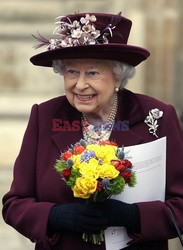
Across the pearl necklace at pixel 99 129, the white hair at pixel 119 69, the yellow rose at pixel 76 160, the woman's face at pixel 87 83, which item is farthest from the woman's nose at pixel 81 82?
the yellow rose at pixel 76 160

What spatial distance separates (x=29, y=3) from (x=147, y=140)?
3059mm

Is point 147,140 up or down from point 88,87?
down

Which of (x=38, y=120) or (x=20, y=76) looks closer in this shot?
(x=38, y=120)

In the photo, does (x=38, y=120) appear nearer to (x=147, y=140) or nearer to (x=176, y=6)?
(x=147, y=140)

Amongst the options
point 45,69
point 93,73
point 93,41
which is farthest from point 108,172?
point 45,69

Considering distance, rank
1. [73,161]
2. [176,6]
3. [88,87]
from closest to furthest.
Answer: [73,161]
[88,87]
[176,6]

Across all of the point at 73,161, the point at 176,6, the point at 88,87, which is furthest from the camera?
the point at 176,6

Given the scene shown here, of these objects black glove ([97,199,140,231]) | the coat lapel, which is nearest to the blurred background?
the coat lapel

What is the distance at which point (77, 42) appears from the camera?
3.78 meters

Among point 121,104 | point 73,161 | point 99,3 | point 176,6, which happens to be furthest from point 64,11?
point 73,161

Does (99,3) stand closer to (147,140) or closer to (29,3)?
(29,3)

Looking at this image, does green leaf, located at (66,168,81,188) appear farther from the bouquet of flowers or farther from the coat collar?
the coat collar

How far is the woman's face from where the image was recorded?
374 centimetres

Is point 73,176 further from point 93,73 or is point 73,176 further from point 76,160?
point 93,73
